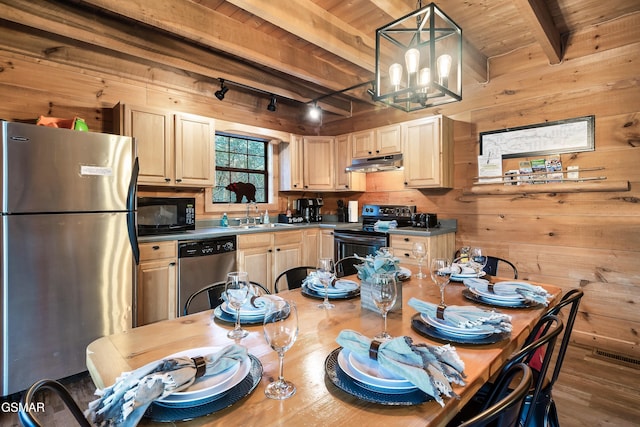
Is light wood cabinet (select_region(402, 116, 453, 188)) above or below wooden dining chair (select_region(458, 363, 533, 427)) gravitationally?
above

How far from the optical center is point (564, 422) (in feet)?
6.13

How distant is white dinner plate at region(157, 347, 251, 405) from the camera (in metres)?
0.75

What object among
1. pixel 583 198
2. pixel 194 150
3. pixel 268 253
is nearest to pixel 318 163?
pixel 268 253

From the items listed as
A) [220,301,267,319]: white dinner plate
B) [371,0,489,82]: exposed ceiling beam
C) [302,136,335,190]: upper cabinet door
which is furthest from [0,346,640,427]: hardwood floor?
[302,136,335,190]: upper cabinet door

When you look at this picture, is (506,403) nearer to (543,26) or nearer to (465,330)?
(465,330)

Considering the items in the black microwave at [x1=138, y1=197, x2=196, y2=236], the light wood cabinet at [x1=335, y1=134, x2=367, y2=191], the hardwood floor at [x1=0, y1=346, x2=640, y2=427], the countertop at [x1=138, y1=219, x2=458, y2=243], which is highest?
the light wood cabinet at [x1=335, y1=134, x2=367, y2=191]

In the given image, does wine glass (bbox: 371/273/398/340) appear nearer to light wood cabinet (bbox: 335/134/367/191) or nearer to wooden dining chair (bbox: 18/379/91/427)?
wooden dining chair (bbox: 18/379/91/427)

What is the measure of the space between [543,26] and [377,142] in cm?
198

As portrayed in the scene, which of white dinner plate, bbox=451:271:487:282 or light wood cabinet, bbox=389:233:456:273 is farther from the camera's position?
light wood cabinet, bbox=389:233:456:273

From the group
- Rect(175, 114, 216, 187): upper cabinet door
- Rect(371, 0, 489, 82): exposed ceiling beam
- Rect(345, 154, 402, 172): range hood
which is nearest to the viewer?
Rect(371, 0, 489, 82): exposed ceiling beam

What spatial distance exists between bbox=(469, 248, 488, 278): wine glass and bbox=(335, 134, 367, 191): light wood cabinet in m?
2.62

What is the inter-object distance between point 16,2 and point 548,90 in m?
4.31

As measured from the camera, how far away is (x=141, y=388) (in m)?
0.71

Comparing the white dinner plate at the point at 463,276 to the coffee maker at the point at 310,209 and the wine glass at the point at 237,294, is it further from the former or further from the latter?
the coffee maker at the point at 310,209
